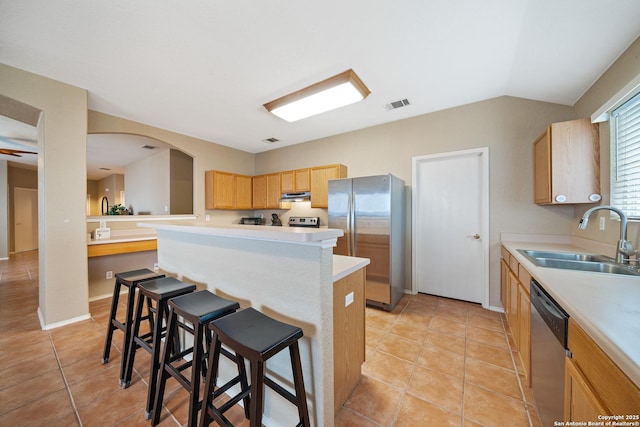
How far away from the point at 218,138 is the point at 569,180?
5066mm

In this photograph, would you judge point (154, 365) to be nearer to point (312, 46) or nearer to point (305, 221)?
point (312, 46)

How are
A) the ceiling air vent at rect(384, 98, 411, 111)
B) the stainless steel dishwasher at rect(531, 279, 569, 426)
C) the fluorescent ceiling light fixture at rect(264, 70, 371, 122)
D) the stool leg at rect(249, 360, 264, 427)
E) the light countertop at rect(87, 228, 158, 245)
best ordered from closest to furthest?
the stool leg at rect(249, 360, 264, 427)
the stainless steel dishwasher at rect(531, 279, 569, 426)
the fluorescent ceiling light fixture at rect(264, 70, 371, 122)
the ceiling air vent at rect(384, 98, 411, 111)
the light countertop at rect(87, 228, 158, 245)

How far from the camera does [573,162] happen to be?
6.91 ft

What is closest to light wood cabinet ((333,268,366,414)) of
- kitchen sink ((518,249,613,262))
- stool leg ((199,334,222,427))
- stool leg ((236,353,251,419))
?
stool leg ((236,353,251,419))

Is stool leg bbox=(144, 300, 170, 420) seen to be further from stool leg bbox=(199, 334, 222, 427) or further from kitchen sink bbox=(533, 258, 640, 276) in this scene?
kitchen sink bbox=(533, 258, 640, 276)

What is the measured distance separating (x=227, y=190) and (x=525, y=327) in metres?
4.78

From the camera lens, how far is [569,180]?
2129mm

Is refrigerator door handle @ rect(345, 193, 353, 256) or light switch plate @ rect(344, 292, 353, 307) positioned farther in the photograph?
refrigerator door handle @ rect(345, 193, 353, 256)

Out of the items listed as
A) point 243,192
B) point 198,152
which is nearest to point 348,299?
point 243,192

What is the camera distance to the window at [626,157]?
1628 millimetres

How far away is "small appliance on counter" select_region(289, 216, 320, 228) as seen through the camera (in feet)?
14.2

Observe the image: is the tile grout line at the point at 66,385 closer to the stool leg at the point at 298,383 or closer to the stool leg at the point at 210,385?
the stool leg at the point at 210,385

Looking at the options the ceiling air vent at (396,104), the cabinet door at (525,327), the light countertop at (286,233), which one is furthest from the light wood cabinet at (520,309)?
the ceiling air vent at (396,104)

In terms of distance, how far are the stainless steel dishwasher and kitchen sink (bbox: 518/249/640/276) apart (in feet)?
1.66
